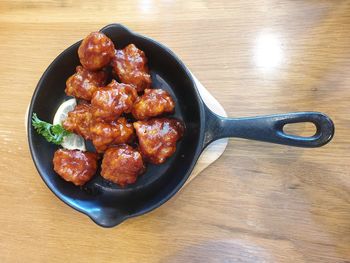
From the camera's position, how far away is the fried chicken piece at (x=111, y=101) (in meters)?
1.82

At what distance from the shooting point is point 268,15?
215 cm

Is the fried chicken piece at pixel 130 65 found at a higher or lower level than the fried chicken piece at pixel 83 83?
higher

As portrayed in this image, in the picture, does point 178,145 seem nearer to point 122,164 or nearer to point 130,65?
point 122,164

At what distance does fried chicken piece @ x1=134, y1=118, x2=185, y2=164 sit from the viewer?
1.89m

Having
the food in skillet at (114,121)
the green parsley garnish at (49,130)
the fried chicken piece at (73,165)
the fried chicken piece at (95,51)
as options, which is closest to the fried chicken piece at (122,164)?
the food in skillet at (114,121)

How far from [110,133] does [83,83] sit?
0.34 m

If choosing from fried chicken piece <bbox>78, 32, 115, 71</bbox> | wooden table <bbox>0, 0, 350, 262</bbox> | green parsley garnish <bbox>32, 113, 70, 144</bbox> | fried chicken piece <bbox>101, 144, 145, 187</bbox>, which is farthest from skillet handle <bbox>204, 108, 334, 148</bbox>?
green parsley garnish <bbox>32, 113, 70, 144</bbox>

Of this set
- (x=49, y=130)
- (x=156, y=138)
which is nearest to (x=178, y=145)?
(x=156, y=138)

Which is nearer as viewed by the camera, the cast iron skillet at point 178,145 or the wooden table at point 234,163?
the cast iron skillet at point 178,145

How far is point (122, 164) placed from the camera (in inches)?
73.5

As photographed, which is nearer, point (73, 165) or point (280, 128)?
point (280, 128)

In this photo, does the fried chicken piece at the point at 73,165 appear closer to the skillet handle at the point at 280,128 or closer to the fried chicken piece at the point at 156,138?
the fried chicken piece at the point at 156,138

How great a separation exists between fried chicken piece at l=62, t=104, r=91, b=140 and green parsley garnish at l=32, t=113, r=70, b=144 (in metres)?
0.04

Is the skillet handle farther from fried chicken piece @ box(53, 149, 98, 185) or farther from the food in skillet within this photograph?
fried chicken piece @ box(53, 149, 98, 185)
